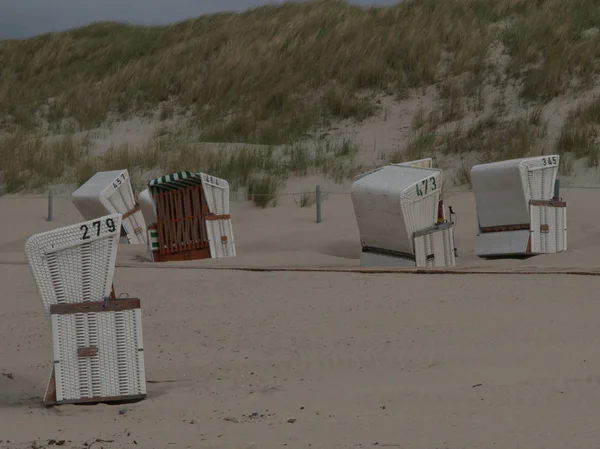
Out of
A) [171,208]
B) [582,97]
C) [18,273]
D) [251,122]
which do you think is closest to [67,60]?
[251,122]

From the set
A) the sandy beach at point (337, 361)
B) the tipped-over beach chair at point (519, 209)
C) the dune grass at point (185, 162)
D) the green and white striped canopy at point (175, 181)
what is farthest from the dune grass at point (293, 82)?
the sandy beach at point (337, 361)

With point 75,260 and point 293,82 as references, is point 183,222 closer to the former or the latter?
point 75,260

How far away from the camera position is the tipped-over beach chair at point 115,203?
69.2 ft

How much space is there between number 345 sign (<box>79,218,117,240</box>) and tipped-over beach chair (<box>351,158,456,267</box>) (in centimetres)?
802

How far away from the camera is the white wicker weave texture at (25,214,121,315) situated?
8.14 metres

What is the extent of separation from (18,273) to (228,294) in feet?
12.5

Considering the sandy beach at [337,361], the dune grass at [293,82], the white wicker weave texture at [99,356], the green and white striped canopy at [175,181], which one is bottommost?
the sandy beach at [337,361]

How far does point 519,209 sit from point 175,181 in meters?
5.60

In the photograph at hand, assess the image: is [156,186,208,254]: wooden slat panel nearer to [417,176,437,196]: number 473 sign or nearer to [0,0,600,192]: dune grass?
[417,176,437,196]: number 473 sign

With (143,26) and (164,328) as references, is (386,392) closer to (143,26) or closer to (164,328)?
(164,328)

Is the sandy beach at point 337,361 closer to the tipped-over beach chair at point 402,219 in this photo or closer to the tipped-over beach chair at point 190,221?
the tipped-over beach chair at point 402,219

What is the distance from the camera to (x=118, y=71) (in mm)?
37781

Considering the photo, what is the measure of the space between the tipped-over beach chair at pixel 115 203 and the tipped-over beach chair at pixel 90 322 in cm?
1282

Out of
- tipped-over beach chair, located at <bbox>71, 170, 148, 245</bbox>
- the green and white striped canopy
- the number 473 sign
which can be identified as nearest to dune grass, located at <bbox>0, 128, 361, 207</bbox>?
tipped-over beach chair, located at <bbox>71, 170, 148, 245</bbox>
